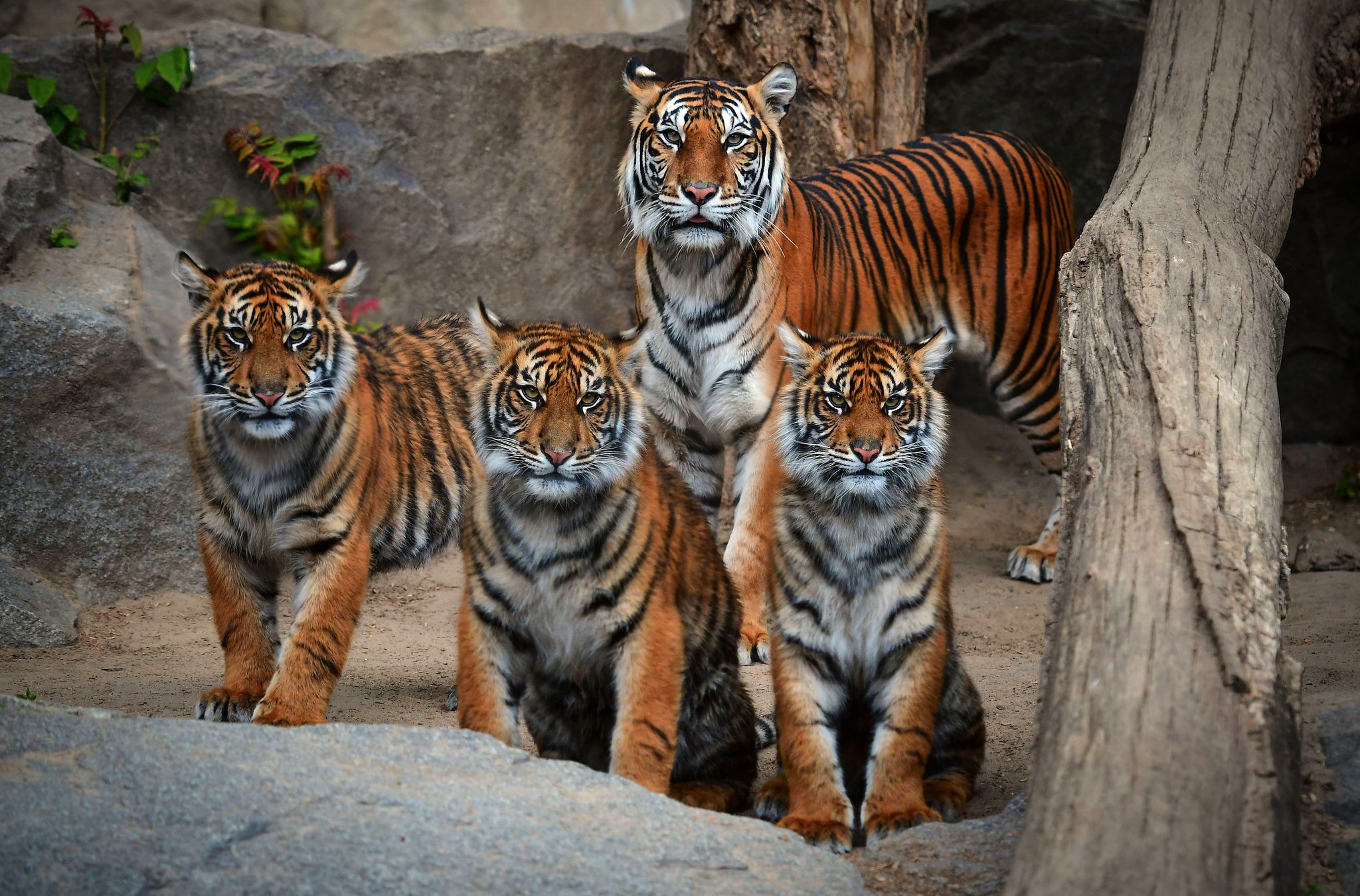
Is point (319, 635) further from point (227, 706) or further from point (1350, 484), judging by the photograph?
point (1350, 484)

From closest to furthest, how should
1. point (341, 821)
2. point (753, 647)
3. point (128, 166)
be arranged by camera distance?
point (341, 821) → point (753, 647) → point (128, 166)

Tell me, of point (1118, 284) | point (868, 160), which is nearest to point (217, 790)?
point (1118, 284)

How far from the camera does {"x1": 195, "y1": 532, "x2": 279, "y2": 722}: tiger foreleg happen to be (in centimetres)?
383

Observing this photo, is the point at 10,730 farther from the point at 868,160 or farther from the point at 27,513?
the point at 868,160

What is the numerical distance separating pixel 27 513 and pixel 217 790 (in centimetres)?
334

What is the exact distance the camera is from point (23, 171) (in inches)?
235

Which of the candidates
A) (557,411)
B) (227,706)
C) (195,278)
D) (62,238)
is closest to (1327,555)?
(557,411)

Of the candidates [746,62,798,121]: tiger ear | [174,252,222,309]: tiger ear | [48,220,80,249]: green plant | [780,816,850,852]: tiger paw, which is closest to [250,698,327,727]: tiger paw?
[174,252,222,309]: tiger ear

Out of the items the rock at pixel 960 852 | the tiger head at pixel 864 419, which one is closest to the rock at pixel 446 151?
the tiger head at pixel 864 419

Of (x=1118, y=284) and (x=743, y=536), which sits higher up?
(x=1118, y=284)

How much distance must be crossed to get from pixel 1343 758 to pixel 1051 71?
17.3 ft

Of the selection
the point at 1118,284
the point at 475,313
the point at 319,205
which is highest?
the point at 319,205

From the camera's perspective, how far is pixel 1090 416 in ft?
10.6

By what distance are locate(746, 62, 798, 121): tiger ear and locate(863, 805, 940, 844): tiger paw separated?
2861 millimetres
